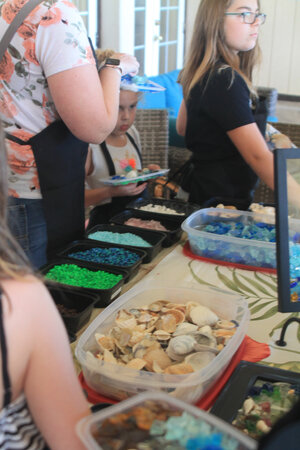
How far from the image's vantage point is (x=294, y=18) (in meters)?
5.98

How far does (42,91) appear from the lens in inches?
52.2

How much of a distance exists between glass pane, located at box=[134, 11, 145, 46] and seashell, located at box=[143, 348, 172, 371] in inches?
149

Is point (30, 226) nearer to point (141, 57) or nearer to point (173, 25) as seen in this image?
point (141, 57)

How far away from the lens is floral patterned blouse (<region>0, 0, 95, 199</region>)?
3.99ft

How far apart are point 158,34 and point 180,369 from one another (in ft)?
14.4

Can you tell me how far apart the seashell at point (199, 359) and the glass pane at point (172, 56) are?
15.5 feet

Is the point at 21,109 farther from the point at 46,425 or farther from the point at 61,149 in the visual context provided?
the point at 46,425

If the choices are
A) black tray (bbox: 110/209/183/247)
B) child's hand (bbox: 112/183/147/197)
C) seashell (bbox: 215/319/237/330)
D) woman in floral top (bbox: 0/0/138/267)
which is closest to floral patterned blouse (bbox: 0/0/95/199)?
woman in floral top (bbox: 0/0/138/267)

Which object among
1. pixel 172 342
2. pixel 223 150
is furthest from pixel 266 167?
pixel 172 342

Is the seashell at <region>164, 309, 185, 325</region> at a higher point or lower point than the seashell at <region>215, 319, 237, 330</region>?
higher

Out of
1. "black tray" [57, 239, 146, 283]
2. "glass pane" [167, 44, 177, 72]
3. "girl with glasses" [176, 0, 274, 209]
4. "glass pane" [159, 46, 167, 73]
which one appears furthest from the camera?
"glass pane" [167, 44, 177, 72]

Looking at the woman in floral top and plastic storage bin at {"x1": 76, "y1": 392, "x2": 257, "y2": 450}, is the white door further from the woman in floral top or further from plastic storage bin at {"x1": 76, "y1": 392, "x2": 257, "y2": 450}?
plastic storage bin at {"x1": 76, "y1": 392, "x2": 257, "y2": 450}

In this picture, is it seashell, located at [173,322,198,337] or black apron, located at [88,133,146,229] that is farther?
black apron, located at [88,133,146,229]

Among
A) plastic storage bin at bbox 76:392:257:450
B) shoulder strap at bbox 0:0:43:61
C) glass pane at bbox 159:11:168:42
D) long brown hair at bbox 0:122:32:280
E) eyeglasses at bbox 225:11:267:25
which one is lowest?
plastic storage bin at bbox 76:392:257:450
